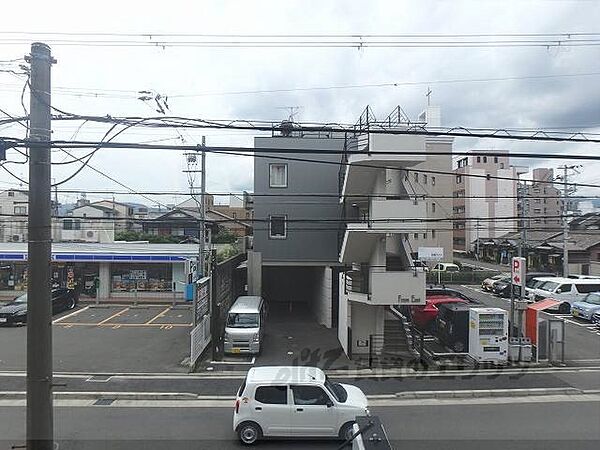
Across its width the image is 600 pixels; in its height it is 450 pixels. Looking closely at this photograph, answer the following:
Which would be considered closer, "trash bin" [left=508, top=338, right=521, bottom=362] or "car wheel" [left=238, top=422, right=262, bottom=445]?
"car wheel" [left=238, top=422, right=262, bottom=445]

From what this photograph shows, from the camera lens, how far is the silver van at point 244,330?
15.5m

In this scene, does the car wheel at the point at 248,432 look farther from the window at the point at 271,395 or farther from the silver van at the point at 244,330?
the silver van at the point at 244,330

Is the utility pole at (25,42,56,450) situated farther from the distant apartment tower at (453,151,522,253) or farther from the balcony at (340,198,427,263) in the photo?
the distant apartment tower at (453,151,522,253)

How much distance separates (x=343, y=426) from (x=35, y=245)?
5.73m

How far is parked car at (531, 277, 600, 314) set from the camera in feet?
84.6

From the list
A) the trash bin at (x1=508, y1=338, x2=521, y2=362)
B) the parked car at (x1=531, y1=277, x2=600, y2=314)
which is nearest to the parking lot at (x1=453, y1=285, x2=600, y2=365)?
the parked car at (x1=531, y1=277, x2=600, y2=314)

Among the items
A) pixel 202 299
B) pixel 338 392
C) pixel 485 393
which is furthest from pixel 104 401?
pixel 485 393

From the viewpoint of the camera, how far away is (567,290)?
85.4 ft

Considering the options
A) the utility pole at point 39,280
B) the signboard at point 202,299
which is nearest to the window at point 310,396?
the utility pole at point 39,280

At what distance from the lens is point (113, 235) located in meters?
43.3

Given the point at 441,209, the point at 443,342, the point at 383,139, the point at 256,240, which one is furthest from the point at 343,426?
the point at 441,209

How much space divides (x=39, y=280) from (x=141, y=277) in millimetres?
23678

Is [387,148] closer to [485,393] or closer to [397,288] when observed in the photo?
[397,288]

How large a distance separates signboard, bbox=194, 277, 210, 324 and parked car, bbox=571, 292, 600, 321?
56.6ft
